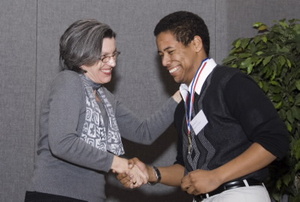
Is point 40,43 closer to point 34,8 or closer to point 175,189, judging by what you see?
point 34,8

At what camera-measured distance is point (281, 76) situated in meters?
3.35

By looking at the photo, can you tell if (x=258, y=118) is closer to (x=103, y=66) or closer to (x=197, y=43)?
(x=197, y=43)

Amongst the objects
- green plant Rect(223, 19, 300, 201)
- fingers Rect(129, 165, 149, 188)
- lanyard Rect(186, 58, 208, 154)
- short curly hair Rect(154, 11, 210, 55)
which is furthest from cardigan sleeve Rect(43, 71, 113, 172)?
green plant Rect(223, 19, 300, 201)

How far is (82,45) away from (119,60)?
138cm

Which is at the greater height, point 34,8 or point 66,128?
point 34,8

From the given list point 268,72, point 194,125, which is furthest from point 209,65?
point 268,72

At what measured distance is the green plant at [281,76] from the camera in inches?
127

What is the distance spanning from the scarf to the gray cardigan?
3cm

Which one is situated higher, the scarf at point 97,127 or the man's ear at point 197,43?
the man's ear at point 197,43

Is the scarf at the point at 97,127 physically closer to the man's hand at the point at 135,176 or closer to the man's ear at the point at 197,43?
the man's hand at the point at 135,176

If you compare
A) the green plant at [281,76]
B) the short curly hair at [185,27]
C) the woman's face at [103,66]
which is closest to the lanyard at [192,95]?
the short curly hair at [185,27]

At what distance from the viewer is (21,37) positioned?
3578mm

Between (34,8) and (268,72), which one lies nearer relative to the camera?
(268,72)

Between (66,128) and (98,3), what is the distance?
1.74 m
